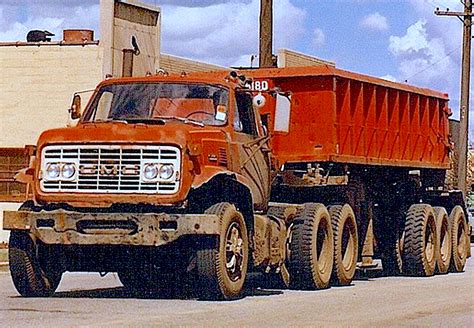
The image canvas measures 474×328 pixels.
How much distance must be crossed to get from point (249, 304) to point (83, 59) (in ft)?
60.8

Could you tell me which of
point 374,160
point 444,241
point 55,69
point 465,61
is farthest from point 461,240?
point 465,61

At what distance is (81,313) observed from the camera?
1378 centimetres

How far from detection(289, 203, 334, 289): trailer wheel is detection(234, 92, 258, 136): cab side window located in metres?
1.69

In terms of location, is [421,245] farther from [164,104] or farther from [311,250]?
[164,104]

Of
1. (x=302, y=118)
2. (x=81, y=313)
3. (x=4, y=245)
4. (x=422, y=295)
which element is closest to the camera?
(x=81, y=313)

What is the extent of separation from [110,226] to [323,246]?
15.3 ft

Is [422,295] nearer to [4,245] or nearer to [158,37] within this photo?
[4,245]

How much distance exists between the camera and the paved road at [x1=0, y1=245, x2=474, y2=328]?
13.2 m

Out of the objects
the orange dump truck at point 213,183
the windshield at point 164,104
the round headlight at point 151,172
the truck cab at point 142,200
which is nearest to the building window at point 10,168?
the orange dump truck at point 213,183

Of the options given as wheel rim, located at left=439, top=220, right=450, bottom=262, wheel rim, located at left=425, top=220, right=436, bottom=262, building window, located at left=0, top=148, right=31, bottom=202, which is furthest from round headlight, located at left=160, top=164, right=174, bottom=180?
building window, located at left=0, top=148, right=31, bottom=202

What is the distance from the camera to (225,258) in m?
15.2

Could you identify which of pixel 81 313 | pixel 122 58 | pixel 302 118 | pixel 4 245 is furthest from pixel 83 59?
pixel 81 313

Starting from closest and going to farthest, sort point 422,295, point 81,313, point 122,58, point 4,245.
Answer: point 81,313, point 422,295, point 4,245, point 122,58

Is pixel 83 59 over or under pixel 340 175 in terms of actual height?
over
